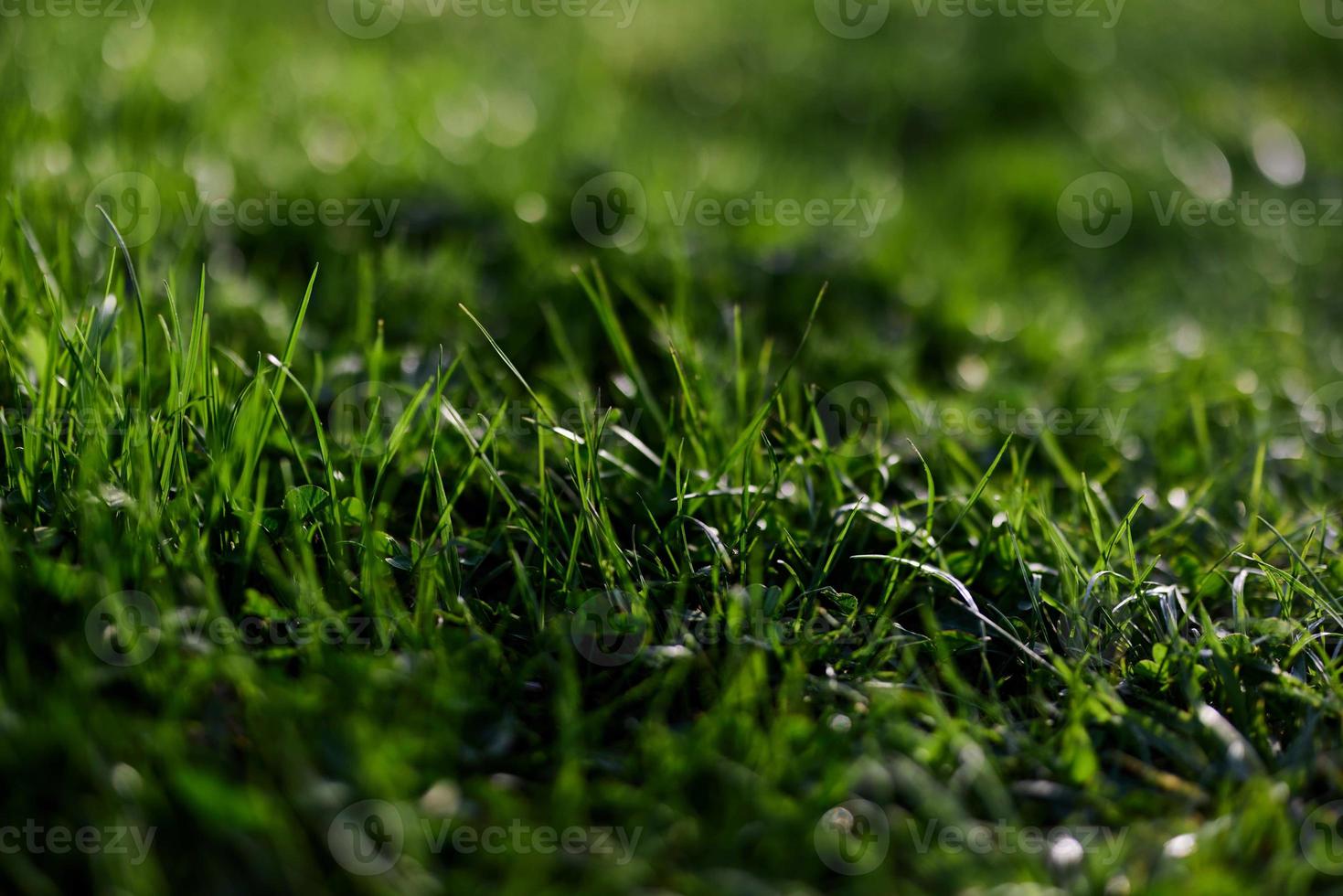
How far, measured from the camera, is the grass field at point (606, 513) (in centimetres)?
125

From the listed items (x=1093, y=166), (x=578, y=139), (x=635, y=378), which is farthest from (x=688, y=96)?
(x=635, y=378)

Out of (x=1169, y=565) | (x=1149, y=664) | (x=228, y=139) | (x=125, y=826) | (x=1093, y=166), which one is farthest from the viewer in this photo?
(x=1093, y=166)

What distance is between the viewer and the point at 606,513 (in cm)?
179

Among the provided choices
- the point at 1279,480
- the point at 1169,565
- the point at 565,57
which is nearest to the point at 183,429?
the point at 1169,565

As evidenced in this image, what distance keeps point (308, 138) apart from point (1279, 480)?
2.73m

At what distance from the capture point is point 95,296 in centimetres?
199

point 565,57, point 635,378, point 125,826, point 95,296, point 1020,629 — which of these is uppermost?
point 565,57

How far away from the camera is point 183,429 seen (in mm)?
1704

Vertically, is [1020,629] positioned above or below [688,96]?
below

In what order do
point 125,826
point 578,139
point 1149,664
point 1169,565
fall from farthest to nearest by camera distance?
1. point 578,139
2. point 1169,565
3. point 1149,664
4. point 125,826

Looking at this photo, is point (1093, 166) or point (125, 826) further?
point (1093, 166)

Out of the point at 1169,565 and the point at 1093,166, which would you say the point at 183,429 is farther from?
the point at 1093,166

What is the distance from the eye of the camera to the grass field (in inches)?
49.1

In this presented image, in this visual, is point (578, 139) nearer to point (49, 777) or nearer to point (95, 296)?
point (95, 296)
